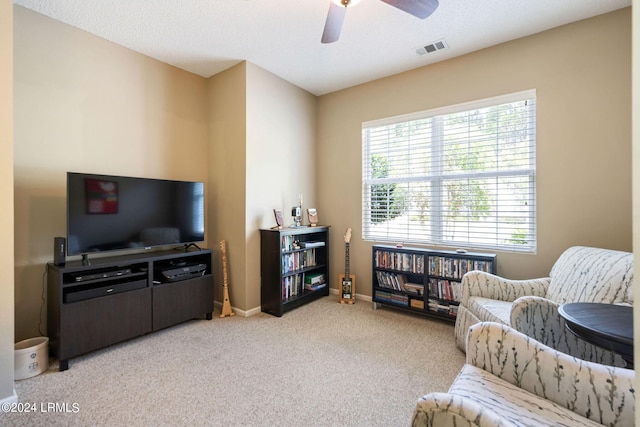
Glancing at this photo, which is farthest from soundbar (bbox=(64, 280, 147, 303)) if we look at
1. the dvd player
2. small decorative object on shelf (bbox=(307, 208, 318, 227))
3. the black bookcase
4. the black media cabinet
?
small decorative object on shelf (bbox=(307, 208, 318, 227))

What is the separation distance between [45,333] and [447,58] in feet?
15.4

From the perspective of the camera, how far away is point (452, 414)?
2.94ft

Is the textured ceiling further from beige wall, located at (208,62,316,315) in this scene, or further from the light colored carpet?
the light colored carpet

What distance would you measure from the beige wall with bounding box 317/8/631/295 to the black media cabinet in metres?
3.20

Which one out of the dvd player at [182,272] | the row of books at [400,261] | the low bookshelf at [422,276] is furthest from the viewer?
the row of books at [400,261]

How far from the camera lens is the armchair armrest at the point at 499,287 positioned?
2320mm

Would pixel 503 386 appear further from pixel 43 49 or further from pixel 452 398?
pixel 43 49

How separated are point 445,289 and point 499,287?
669 mm

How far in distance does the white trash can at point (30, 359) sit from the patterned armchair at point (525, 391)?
8.52 ft

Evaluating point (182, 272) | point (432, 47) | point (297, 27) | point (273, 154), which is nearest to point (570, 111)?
point (432, 47)

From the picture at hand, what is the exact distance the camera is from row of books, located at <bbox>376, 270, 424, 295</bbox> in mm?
3191

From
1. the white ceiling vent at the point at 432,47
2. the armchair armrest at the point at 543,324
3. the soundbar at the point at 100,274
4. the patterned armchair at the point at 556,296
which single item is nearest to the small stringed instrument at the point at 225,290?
the soundbar at the point at 100,274

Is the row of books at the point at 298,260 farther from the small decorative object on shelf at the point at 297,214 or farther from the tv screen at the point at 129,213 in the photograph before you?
the tv screen at the point at 129,213

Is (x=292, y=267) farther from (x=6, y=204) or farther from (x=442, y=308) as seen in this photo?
(x=6, y=204)
